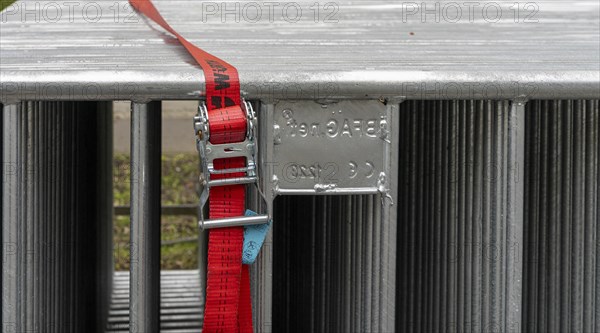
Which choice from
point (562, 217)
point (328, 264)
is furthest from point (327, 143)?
point (562, 217)

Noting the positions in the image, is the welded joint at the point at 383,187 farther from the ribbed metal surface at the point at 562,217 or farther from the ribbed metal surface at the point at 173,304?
the ribbed metal surface at the point at 173,304

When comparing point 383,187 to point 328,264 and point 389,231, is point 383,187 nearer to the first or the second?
point 389,231

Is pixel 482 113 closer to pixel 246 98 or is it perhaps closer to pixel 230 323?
pixel 246 98

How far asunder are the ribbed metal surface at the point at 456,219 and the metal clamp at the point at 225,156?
1.25 feet

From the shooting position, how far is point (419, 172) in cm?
153

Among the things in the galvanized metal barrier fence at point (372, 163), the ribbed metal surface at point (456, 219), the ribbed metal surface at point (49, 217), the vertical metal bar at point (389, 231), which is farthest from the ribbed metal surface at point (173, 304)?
the vertical metal bar at point (389, 231)

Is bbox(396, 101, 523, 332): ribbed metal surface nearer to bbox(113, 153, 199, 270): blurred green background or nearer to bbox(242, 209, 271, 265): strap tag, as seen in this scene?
bbox(242, 209, 271, 265): strap tag

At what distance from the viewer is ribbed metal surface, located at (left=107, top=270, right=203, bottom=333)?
2738mm

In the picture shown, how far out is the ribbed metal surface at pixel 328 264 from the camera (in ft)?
4.14

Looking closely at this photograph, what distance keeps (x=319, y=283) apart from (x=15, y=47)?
2.43 ft

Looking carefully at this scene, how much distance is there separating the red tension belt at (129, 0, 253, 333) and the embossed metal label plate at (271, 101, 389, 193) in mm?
69

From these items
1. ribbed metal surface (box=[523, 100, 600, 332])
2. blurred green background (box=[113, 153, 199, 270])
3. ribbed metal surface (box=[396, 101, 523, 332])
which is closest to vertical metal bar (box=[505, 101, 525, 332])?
ribbed metal surface (box=[396, 101, 523, 332])

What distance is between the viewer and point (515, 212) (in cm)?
127

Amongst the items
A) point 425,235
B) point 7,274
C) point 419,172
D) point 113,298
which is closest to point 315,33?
point 419,172
